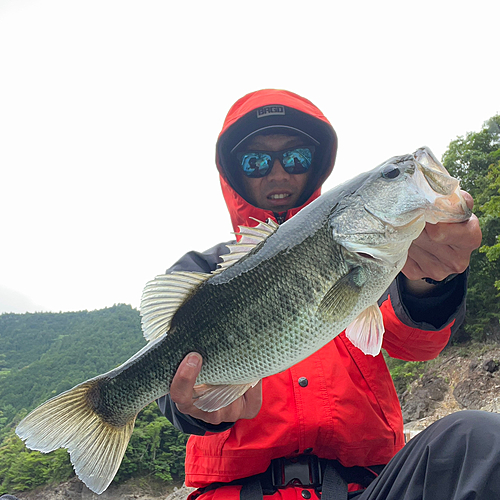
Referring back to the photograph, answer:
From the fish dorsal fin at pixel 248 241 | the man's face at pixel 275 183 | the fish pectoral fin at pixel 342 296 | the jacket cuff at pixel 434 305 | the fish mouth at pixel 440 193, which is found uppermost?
the man's face at pixel 275 183

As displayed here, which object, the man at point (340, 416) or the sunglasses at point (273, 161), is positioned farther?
the sunglasses at point (273, 161)

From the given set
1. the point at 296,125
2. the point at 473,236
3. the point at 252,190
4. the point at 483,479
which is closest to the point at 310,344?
the point at 483,479

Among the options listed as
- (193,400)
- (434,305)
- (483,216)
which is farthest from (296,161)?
(483,216)

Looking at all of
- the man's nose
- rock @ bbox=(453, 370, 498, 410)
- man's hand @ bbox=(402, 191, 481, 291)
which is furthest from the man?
rock @ bbox=(453, 370, 498, 410)

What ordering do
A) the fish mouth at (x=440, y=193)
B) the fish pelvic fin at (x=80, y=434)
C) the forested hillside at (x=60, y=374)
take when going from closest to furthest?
the fish mouth at (x=440, y=193) → the fish pelvic fin at (x=80, y=434) → the forested hillside at (x=60, y=374)

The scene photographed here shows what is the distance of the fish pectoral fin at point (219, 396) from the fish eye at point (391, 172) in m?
1.21

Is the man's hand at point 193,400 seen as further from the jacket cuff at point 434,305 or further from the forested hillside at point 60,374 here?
the forested hillside at point 60,374

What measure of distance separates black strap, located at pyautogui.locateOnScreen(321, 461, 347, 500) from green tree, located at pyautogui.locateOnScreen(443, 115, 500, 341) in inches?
462

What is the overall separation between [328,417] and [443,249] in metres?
1.19

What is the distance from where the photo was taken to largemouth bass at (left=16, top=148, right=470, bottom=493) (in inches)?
66.4

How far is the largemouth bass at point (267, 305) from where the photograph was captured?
66.4 inches

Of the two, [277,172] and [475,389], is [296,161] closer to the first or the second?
[277,172]

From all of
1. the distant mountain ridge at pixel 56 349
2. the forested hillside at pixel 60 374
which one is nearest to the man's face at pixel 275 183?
the forested hillside at pixel 60 374

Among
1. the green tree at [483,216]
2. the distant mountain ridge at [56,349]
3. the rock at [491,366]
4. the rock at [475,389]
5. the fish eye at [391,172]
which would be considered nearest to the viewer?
the fish eye at [391,172]
